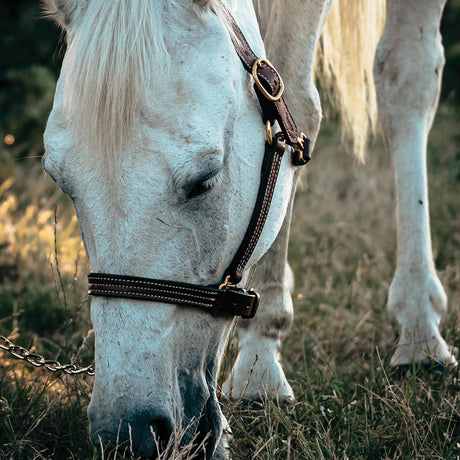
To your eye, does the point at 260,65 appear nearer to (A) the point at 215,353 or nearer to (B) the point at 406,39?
(A) the point at 215,353

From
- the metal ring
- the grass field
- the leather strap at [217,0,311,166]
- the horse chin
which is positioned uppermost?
the leather strap at [217,0,311,166]

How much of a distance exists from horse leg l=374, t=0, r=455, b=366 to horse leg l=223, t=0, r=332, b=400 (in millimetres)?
710

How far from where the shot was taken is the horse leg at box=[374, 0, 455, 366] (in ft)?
9.57

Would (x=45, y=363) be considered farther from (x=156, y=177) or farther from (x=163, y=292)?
(x=156, y=177)

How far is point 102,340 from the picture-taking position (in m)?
1.58

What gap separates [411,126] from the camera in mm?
3191

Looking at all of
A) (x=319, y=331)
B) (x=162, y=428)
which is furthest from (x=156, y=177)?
(x=319, y=331)

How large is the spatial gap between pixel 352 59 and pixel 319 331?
4.84 feet

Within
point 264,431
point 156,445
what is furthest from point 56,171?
point 264,431

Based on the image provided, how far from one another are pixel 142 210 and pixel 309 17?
1201 millimetres

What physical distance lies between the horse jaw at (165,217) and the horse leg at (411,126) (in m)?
1.45

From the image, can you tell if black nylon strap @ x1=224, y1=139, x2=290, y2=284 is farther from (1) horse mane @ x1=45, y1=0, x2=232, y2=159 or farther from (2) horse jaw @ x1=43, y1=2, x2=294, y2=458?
(1) horse mane @ x1=45, y1=0, x2=232, y2=159

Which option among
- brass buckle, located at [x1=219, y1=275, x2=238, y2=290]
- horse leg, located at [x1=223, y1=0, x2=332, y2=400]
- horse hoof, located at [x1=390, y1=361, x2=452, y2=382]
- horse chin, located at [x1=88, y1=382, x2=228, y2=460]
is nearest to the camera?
horse chin, located at [x1=88, y1=382, x2=228, y2=460]

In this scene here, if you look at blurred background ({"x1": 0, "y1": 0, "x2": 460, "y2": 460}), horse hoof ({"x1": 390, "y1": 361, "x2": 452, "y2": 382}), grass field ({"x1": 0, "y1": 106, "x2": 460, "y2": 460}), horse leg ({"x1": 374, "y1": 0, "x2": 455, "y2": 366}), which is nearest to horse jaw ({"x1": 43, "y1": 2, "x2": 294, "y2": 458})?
grass field ({"x1": 0, "y1": 106, "x2": 460, "y2": 460})
